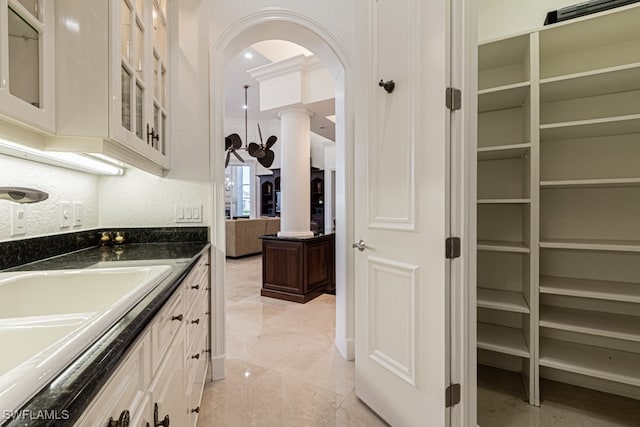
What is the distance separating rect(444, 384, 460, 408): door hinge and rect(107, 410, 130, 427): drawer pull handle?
48.2 inches

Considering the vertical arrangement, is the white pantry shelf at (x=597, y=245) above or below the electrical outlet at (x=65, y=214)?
below

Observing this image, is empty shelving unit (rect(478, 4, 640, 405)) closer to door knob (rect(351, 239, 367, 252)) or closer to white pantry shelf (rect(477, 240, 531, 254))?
white pantry shelf (rect(477, 240, 531, 254))

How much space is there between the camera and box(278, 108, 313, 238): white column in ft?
13.1

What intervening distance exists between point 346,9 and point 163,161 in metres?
1.69

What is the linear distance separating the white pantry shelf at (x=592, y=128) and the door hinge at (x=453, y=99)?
74 centimetres

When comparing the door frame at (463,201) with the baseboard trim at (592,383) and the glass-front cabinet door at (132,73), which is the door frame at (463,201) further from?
the glass-front cabinet door at (132,73)

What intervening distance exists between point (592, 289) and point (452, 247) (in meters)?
1.03

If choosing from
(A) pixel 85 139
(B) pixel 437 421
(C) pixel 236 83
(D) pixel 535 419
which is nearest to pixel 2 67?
(A) pixel 85 139

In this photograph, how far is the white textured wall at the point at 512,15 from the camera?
1980 mm

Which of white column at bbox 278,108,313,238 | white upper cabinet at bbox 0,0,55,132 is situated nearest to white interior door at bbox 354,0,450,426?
white upper cabinet at bbox 0,0,55,132

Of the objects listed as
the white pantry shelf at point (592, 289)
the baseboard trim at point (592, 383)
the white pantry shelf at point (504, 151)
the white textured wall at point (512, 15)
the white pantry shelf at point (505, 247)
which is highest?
the white textured wall at point (512, 15)

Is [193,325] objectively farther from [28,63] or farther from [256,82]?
[256,82]

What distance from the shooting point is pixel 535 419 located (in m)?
1.63

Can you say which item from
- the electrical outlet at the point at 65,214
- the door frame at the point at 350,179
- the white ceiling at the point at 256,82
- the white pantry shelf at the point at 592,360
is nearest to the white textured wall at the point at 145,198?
the door frame at the point at 350,179
